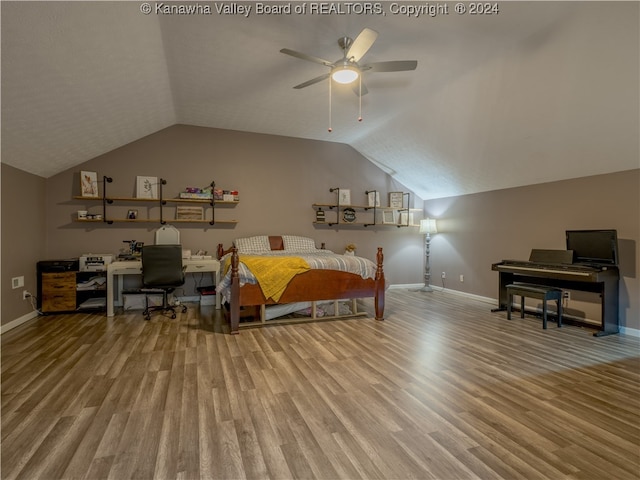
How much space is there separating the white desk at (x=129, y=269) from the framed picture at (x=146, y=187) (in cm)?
Result: 113

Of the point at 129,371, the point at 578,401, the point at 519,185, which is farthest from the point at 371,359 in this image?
the point at 519,185

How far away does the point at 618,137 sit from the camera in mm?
3502

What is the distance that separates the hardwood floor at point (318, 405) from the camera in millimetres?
1651

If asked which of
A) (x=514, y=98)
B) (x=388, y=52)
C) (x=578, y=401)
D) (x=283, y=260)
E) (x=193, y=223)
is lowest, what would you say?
(x=578, y=401)

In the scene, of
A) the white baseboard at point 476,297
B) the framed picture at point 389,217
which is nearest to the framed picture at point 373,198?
the framed picture at point 389,217

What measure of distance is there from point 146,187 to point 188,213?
29.2 inches

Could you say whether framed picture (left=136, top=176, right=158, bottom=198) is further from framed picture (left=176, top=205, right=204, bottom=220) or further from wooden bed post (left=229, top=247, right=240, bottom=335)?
wooden bed post (left=229, top=247, right=240, bottom=335)

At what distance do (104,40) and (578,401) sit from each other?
14.7ft

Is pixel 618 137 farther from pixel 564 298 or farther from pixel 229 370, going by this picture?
pixel 229 370

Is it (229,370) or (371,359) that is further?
(371,359)

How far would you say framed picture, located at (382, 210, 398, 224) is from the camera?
6.81 metres

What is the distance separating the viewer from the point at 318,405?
2.21 meters

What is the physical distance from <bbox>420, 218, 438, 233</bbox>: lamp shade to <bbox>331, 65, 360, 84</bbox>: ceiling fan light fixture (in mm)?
4216

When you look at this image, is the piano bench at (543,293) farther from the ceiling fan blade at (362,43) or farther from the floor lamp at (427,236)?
the ceiling fan blade at (362,43)
